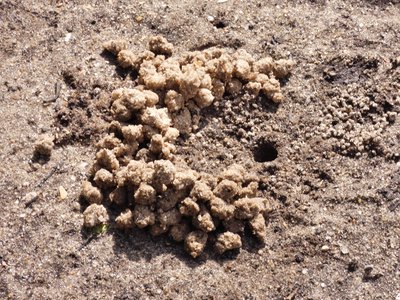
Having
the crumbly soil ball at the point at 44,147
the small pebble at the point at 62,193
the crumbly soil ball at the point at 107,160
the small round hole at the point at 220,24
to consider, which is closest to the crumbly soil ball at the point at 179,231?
the crumbly soil ball at the point at 107,160

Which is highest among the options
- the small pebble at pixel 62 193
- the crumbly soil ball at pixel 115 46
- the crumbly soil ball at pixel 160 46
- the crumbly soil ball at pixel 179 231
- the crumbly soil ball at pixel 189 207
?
the crumbly soil ball at pixel 160 46

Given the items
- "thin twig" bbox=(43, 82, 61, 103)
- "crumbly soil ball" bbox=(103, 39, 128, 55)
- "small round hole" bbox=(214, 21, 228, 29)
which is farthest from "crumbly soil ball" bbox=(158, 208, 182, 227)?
"small round hole" bbox=(214, 21, 228, 29)

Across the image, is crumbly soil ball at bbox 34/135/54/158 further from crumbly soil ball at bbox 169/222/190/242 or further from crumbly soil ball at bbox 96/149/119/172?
crumbly soil ball at bbox 169/222/190/242

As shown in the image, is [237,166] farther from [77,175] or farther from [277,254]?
[77,175]

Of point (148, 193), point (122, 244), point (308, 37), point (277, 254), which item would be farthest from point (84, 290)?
point (308, 37)

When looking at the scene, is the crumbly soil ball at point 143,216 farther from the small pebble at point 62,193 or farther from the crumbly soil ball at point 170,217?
the small pebble at point 62,193
